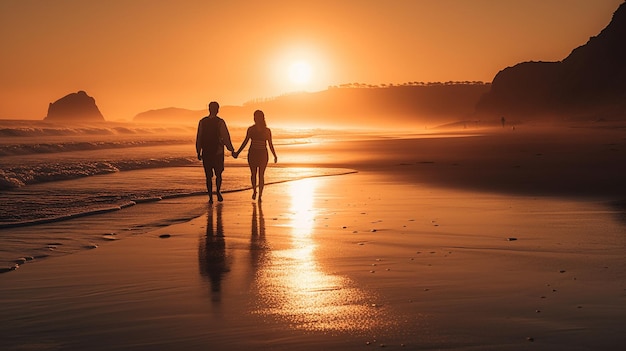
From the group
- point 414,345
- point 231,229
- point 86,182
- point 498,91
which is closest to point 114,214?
point 231,229

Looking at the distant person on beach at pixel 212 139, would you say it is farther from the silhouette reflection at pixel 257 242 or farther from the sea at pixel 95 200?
the silhouette reflection at pixel 257 242

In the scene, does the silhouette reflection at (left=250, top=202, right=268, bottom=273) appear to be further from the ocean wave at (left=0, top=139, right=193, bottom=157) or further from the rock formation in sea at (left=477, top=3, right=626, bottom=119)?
the rock formation in sea at (left=477, top=3, right=626, bottom=119)

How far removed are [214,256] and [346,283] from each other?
7.78ft

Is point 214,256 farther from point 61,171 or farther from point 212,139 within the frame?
point 61,171

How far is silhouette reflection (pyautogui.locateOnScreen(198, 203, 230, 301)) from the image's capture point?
24.0ft

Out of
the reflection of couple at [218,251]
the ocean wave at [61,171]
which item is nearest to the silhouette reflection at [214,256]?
the reflection of couple at [218,251]

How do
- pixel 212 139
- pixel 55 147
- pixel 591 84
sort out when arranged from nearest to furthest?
pixel 212 139, pixel 55 147, pixel 591 84

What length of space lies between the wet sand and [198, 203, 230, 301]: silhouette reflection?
0.09 ft

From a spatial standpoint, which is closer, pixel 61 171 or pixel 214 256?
pixel 214 256

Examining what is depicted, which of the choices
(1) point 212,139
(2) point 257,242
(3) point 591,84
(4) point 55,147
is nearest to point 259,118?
(1) point 212,139

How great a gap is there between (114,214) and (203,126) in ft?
11.2

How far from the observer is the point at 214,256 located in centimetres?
870

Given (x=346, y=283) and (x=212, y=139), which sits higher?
(x=212, y=139)

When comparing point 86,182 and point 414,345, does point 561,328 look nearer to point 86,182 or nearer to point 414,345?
point 414,345
